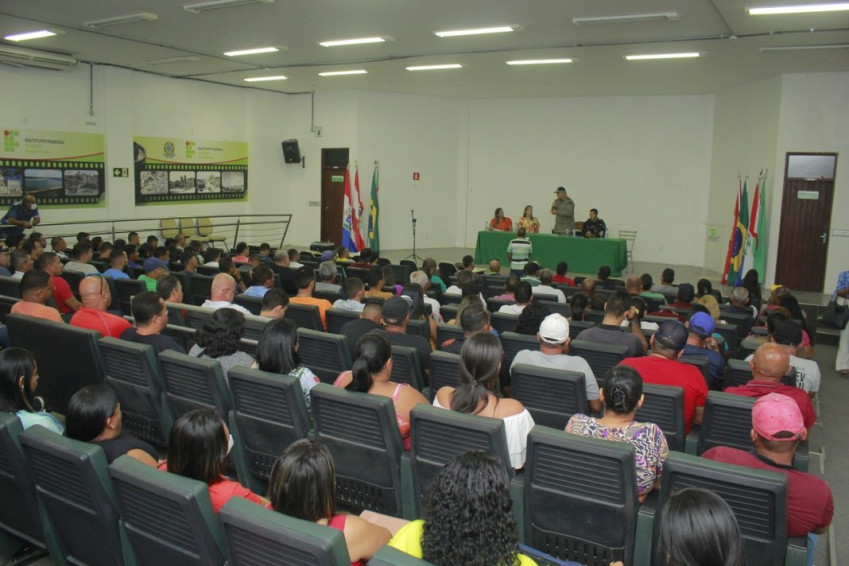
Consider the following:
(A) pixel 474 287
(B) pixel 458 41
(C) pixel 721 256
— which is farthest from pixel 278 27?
(C) pixel 721 256

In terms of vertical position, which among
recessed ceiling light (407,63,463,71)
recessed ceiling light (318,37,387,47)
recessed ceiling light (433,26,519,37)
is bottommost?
recessed ceiling light (433,26,519,37)

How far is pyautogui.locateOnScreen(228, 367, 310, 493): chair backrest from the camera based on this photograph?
3061mm

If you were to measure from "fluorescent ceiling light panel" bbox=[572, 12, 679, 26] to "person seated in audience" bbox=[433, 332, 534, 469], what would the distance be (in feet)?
20.6

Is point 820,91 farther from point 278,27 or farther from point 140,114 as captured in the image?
point 140,114

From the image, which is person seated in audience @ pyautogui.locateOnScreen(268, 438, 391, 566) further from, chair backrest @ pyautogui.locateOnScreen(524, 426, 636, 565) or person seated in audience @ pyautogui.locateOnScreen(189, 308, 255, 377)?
person seated in audience @ pyautogui.locateOnScreen(189, 308, 255, 377)

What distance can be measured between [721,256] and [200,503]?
1360 cm

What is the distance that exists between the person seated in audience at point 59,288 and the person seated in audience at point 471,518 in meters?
5.38

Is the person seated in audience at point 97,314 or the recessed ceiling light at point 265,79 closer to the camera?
the person seated in audience at point 97,314

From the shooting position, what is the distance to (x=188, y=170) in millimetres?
14602

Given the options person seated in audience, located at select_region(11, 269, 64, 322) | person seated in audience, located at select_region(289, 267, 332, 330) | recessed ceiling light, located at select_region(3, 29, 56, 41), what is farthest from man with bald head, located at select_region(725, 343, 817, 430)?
recessed ceiling light, located at select_region(3, 29, 56, 41)

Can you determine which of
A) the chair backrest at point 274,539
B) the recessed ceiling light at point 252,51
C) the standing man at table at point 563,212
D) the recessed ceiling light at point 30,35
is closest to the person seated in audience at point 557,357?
the chair backrest at point 274,539

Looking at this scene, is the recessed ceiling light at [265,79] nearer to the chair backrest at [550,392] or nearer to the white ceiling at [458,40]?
the white ceiling at [458,40]

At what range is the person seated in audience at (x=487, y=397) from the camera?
9.50ft

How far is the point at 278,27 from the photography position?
30.2 ft
